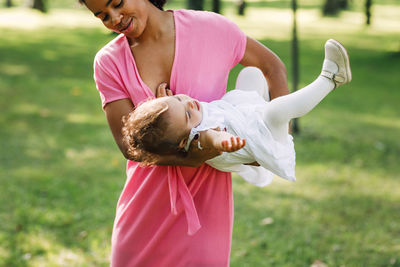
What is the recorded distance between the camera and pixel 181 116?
77.0 inches

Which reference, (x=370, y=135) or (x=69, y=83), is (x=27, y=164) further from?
(x=370, y=135)

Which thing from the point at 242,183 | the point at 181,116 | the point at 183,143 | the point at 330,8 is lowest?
the point at 330,8

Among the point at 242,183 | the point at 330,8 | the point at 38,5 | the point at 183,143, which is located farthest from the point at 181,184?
the point at 330,8

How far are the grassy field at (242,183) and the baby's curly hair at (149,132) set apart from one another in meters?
2.07

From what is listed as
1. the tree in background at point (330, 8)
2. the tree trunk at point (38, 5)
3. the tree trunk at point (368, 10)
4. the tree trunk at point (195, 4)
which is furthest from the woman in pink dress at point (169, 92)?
the tree in background at point (330, 8)

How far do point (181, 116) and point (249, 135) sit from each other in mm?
283

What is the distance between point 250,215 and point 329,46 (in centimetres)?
287

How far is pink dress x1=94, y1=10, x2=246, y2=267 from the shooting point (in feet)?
6.97

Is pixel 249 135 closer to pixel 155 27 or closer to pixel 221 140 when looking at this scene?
pixel 221 140

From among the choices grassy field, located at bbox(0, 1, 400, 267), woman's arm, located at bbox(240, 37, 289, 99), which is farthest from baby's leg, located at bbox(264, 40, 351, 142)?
grassy field, located at bbox(0, 1, 400, 267)

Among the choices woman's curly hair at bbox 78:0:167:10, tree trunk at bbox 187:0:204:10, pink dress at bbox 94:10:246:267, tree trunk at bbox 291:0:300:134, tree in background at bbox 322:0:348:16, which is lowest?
tree in background at bbox 322:0:348:16

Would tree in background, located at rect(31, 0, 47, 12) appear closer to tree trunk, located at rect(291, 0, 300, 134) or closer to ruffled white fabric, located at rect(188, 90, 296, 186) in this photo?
tree trunk, located at rect(291, 0, 300, 134)

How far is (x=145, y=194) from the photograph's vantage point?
2281mm

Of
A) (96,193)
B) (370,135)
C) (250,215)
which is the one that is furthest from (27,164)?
(370,135)
